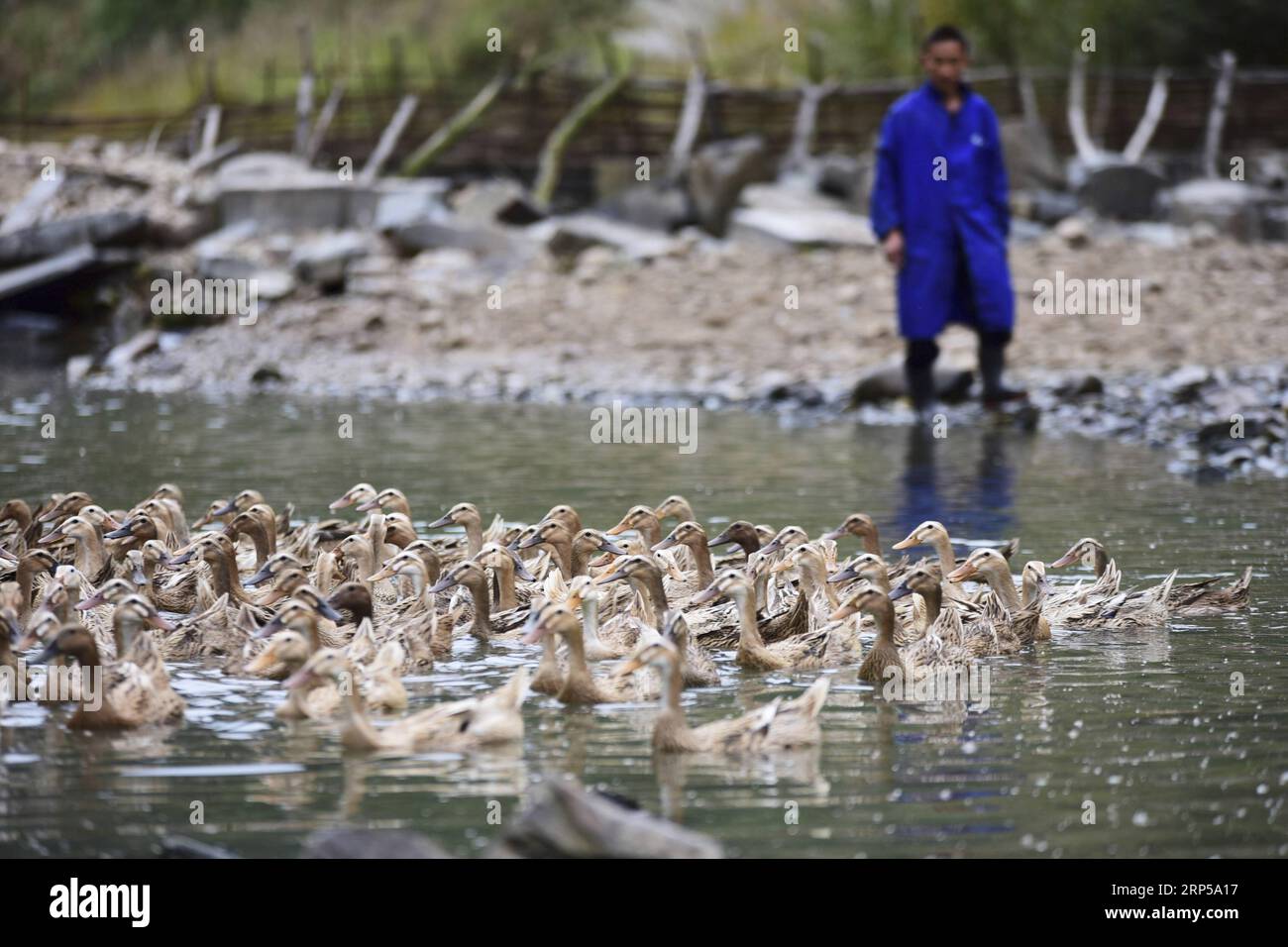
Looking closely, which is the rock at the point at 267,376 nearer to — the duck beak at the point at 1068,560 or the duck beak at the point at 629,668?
the duck beak at the point at 1068,560

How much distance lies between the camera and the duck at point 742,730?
716 cm

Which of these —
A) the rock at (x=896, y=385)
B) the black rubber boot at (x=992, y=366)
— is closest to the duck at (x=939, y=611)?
the black rubber boot at (x=992, y=366)

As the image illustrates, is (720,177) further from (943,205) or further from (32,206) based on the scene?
(943,205)

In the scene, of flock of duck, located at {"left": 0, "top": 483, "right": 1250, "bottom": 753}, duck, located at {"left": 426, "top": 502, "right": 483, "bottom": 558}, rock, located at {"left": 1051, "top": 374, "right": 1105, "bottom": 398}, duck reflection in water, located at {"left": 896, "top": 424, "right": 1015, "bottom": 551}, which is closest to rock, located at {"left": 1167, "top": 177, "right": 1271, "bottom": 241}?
rock, located at {"left": 1051, "top": 374, "right": 1105, "bottom": 398}

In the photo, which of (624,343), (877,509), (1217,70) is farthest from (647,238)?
(877,509)

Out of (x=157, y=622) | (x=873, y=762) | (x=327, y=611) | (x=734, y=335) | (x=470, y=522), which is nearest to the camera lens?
(x=873, y=762)

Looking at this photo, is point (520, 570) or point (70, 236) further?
point (70, 236)

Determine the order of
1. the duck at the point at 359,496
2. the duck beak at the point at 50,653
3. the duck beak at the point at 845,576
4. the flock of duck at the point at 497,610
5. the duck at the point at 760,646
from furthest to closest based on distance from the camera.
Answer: the duck at the point at 359,496
the duck beak at the point at 845,576
the duck at the point at 760,646
the duck beak at the point at 50,653
the flock of duck at the point at 497,610

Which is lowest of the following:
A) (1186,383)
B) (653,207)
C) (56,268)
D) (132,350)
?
(1186,383)

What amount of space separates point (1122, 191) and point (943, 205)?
17541mm

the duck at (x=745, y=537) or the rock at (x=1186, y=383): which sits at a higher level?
the rock at (x=1186, y=383)

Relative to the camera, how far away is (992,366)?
651 inches

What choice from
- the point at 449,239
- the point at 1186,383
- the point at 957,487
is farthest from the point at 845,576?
the point at 449,239

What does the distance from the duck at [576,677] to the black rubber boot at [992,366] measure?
28.9ft
